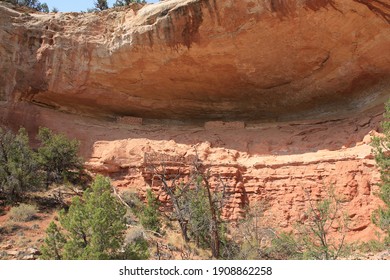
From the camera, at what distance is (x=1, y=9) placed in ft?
46.9

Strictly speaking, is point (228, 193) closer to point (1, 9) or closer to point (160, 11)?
point (160, 11)

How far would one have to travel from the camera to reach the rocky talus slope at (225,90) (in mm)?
12234

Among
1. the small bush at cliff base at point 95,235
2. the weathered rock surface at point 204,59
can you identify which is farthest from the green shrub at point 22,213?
the weathered rock surface at point 204,59

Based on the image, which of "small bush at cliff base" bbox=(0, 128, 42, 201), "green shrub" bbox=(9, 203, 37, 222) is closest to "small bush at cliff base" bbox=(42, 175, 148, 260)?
"green shrub" bbox=(9, 203, 37, 222)

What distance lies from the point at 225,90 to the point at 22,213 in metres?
7.70

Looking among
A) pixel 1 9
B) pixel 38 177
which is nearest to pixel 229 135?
pixel 38 177

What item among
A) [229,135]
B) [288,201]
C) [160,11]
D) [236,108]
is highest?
[160,11]

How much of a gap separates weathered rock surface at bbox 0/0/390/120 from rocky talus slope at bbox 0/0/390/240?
0.04 m

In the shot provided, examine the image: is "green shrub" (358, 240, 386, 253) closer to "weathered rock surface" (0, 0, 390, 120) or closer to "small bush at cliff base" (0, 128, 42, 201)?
"weathered rock surface" (0, 0, 390, 120)

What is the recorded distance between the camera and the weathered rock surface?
1219cm

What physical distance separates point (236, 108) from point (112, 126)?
4.56 m

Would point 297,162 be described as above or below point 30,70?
below

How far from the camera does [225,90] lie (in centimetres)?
1501

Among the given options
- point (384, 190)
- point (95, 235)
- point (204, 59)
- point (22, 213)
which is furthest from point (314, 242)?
point (22, 213)
